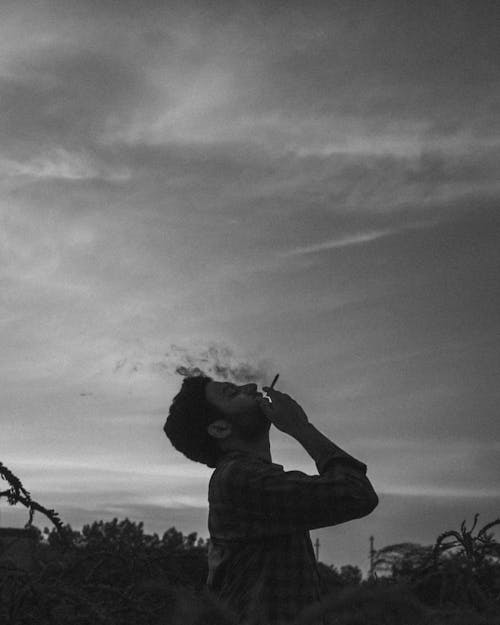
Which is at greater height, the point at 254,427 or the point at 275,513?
the point at 254,427

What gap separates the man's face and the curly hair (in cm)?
9

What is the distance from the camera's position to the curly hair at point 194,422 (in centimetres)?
615

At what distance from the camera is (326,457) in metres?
4.68

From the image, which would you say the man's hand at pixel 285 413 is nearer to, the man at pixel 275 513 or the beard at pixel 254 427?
the man at pixel 275 513

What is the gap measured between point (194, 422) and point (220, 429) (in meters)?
0.43

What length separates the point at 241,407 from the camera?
5.82m

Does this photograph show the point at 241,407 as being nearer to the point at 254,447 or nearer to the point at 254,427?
the point at 254,427

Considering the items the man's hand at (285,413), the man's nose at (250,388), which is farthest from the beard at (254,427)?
the man's hand at (285,413)

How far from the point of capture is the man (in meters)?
4.54

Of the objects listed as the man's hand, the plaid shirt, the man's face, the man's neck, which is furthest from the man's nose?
the plaid shirt

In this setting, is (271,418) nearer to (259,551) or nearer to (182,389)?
(259,551)

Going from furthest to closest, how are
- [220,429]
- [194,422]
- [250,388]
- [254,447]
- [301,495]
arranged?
[194,422] < [250,388] < [220,429] < [254,447] < [301,495]

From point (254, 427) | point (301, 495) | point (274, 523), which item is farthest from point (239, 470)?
point (254, 427)

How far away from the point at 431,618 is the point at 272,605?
359 centimetres
